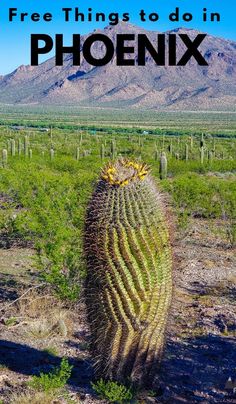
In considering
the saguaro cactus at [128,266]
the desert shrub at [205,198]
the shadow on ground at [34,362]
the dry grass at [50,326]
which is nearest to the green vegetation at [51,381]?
the saguaro cactus at [128,266]

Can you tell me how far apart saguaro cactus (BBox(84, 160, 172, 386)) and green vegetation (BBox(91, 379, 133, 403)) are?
164mm

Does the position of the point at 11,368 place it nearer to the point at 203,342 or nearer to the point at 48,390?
the point at 48,390

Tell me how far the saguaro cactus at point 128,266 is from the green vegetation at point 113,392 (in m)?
0.16

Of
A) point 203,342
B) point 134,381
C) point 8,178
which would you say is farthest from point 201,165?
point 134,381

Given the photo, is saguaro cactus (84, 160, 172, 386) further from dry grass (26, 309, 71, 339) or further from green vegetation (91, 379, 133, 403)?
dry grass (26, 309, 71, 339)

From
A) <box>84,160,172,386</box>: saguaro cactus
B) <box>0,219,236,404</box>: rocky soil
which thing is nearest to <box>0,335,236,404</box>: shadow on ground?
<box>0,219,236,404</box>: rocky soil

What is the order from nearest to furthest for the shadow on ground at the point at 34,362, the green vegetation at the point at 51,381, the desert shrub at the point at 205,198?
1. the green vegetation at the point at 51,381
2. the shadow on ground at the point at 34,362
3. the desert shrub at the point at 205,198

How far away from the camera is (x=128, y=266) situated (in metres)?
5.97

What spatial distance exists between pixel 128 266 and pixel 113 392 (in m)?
1.22

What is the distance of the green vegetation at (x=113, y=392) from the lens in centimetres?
610

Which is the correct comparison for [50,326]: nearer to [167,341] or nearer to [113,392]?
[167,341]

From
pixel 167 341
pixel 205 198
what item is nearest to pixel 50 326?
pixel 167 341

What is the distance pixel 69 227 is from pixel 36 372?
3.79 m

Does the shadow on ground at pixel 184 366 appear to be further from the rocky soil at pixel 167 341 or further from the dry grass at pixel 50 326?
the dry grass at pixel 50 326
